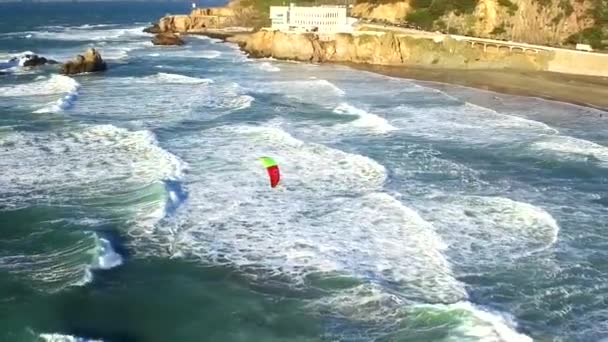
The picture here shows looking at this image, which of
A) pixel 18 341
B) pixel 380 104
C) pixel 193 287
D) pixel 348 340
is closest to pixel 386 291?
pixel 348 340

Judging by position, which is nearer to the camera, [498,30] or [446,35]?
[446,35]

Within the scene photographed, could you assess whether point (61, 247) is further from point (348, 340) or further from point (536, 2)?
point (536, 2)

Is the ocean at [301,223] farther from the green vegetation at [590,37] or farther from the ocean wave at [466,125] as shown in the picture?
the green vegetation at [590,37]

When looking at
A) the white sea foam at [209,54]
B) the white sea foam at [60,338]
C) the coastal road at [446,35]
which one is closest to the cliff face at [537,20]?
the coastal road at [446,35]

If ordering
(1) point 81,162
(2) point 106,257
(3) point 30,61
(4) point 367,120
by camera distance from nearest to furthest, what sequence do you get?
(2) point 106,257, (1) point 81,162, (4) point 367,120, (3) point 30,61

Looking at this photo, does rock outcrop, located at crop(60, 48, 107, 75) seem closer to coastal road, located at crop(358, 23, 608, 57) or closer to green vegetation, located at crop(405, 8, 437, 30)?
coastal road, located at crop(358, 23, 608, 57)

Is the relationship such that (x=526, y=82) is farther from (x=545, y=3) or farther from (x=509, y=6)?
(x=509, y=6)

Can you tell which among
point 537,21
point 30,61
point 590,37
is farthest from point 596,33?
point 30,61
